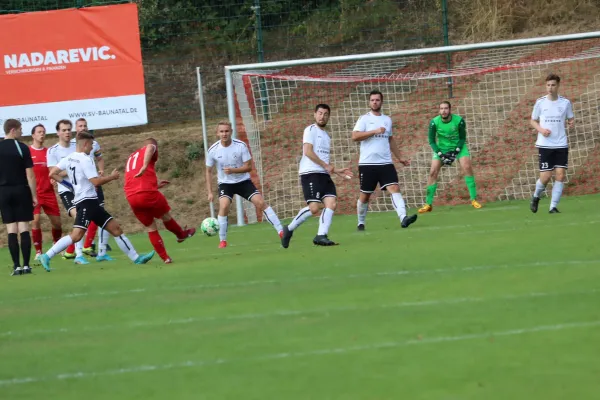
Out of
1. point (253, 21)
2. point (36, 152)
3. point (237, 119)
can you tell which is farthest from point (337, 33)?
point (36, 152)

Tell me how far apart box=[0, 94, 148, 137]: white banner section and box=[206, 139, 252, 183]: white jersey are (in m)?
5.93

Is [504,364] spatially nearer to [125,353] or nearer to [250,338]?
[250,338]

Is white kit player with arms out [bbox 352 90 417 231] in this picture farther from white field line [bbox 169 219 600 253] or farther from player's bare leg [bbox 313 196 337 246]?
player's bare leg [bbox 313 196 337 246]

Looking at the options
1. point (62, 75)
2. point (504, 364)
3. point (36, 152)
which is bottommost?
point (504, 364)

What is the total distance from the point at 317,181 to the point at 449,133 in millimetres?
5669

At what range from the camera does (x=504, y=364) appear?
611 centimetres

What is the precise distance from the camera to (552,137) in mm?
15766

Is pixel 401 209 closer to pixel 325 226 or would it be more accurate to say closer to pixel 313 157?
pixel 325 226

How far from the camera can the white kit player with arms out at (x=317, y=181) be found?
13383mm

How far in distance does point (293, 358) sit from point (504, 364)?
137 centimetres

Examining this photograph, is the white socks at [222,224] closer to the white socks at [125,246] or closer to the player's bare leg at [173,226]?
the player's bare leg at [173,226]

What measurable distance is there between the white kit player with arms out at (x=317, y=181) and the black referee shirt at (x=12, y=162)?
11.2 ft

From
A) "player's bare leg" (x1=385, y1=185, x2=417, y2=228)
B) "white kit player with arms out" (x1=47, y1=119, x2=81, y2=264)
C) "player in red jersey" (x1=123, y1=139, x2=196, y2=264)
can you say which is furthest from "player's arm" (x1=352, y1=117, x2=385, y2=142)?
"white kit player with arms out" (x1=47, y1=119, x2=81, y2=264)

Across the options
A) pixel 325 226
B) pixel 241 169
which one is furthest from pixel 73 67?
pixel 325 226
